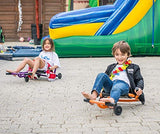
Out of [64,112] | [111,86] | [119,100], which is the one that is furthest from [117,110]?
[64,112]

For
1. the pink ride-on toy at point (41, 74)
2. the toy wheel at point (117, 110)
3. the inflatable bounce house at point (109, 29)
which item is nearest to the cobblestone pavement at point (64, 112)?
the toy wheel at point (117, 110)

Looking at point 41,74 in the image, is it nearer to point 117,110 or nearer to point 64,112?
point 64,112

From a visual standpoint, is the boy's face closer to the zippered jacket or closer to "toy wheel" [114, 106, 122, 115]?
the zippered jacket

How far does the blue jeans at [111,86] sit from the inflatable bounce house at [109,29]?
6.37 metres

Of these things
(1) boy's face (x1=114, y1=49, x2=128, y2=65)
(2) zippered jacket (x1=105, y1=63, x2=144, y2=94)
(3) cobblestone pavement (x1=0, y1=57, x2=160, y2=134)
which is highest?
(1) boy's face (x1=114, y1=49, x2=128, y2=65)

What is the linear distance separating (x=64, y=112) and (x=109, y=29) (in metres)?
6.85

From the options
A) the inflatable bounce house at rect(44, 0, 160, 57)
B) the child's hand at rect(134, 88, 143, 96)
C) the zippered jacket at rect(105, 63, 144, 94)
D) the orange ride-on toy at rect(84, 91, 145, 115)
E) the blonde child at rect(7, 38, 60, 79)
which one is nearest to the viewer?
the orange ride-on toy at rect(84, 91, 145, 115)

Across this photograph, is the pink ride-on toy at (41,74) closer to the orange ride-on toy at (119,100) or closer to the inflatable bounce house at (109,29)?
the orange ride-on toy at (119,100)

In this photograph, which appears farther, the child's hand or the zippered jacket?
the zippered jacket

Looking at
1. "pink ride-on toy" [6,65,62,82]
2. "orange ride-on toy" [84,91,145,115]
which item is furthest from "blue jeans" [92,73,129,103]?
"pink ride-on toy" [6,65,62,82]

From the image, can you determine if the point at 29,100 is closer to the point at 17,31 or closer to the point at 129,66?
the point at 129,66

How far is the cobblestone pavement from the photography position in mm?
3213

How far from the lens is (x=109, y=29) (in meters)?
10.4

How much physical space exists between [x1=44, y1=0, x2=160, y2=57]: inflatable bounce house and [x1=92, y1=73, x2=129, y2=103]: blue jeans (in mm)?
6367
